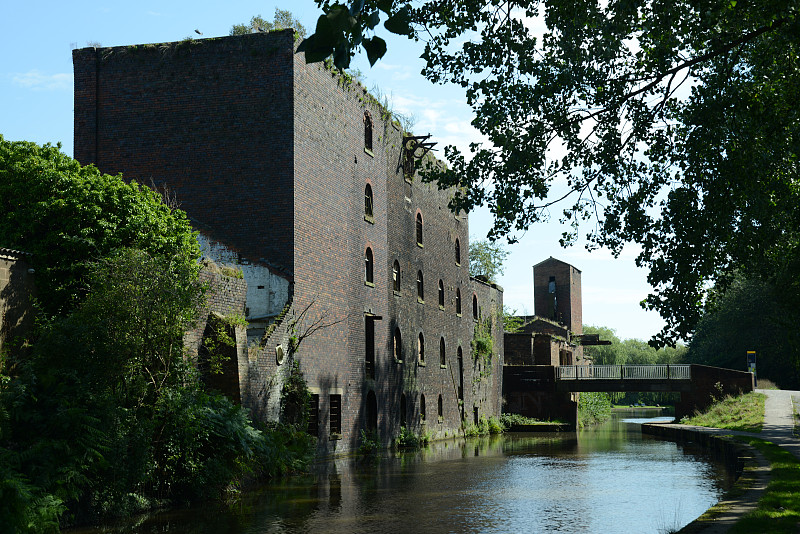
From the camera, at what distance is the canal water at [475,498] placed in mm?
11531

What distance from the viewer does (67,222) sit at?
1553 cm

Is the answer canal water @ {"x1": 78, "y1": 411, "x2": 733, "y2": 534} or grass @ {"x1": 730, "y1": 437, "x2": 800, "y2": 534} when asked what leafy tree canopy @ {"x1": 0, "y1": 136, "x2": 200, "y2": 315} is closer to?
canal water @ {"x1": 78, "y1": 411, "x2": 733, "y2": 534}

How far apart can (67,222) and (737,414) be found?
27.2m

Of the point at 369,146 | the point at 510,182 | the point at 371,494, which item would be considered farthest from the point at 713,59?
the point at 369,146

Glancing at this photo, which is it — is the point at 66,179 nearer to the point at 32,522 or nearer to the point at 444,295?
the point at 32,522

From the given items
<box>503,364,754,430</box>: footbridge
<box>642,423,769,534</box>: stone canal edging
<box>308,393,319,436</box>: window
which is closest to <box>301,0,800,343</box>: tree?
<box>642,423,769,534</box>: stone canal edging

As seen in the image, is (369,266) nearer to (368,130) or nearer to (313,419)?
(368,130)

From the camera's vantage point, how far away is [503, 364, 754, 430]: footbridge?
42812 millimetres

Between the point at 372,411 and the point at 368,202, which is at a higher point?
the point at 368,202

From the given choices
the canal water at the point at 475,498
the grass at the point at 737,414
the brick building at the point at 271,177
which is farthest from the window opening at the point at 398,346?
the grass at the point at 737,414

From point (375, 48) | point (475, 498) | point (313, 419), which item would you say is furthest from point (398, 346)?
point (375, 48)

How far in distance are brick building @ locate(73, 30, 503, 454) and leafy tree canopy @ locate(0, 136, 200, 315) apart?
3.06 meters

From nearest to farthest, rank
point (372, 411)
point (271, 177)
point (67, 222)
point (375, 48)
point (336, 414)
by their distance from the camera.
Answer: point (375, 48) < point (67, 222) < point (271, 177) < point (336, 414) < point (372, 411)

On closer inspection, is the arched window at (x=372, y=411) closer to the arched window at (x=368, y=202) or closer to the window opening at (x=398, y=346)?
the window opening at (x=398, y=346)
